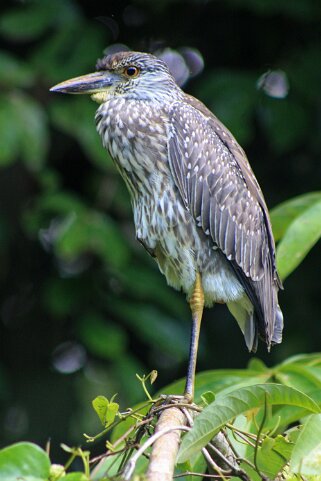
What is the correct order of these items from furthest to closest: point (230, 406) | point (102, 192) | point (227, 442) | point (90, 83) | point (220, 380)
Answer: point (102, 192), point (90, 83), point (220, 380), point (227, 442), point (230, 406)

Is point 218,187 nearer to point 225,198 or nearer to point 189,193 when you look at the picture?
point 225,198

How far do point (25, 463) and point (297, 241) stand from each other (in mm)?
1342

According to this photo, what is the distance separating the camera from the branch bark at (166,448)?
4.52ft

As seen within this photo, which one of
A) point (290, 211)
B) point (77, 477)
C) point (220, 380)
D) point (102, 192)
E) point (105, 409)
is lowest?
point (102, 192)

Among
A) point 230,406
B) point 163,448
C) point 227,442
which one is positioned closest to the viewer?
point 163,448

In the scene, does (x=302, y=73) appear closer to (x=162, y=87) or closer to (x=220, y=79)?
(x=220, y=79)

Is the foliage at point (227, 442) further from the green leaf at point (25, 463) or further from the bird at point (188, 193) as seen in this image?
the bird at point (188, 193)

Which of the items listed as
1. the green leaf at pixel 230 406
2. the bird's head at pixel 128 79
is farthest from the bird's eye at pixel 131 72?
A: the green leaf at pixel 230 406

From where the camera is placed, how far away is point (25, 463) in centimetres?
146

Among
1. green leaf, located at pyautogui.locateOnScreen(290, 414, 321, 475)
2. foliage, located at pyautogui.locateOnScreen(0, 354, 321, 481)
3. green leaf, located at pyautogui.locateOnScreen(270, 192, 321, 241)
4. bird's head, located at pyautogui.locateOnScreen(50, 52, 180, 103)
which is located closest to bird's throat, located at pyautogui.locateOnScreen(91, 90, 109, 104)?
bird's head, located at pyautogui.locateOnScreen(50, 52, 180, 103)

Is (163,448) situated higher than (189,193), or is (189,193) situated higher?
(163,448)

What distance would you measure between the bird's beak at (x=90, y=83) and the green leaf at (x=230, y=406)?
1.33 m

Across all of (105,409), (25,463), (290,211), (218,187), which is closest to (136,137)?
(218,187)

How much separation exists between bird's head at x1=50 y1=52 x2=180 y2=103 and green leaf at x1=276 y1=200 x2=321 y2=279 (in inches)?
25.9
